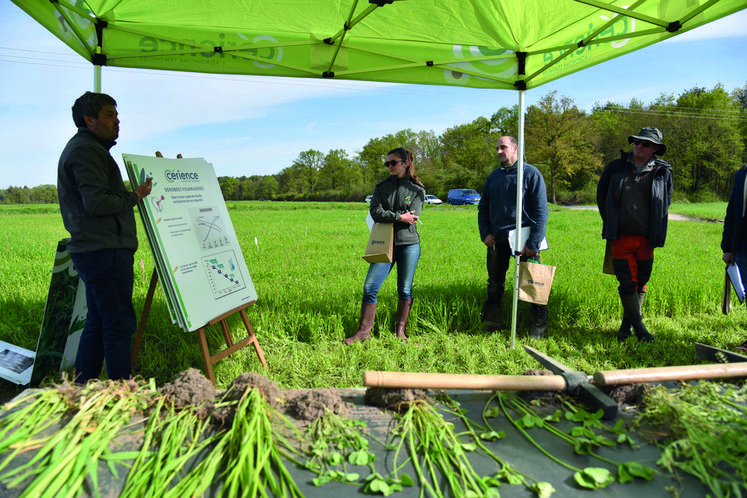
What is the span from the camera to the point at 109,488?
1.39 metres

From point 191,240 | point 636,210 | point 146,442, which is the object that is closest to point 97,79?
point 191,240

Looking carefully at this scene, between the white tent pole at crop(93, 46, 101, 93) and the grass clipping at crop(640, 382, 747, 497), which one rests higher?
the white tent pole at crop(93, 46, 101, 93)

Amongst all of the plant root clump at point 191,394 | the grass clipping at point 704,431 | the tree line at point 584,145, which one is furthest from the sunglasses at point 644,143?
the tree line at point 584,145

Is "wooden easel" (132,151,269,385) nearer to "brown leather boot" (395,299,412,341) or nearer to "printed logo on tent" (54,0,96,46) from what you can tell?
"printed logo on tent" (54,0,96,46)

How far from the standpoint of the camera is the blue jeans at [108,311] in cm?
293

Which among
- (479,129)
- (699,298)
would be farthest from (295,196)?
(699,298)

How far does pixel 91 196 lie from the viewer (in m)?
2.76

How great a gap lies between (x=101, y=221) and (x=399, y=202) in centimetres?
263

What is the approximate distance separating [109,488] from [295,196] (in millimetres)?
77400

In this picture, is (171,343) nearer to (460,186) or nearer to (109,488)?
(109,488)

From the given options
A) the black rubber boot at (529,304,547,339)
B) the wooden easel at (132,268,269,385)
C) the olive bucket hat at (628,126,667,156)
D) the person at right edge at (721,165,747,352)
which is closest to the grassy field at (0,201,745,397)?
the black rubber boot at (529,304,547,339)

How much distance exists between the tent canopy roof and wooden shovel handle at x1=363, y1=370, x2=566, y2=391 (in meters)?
2.78

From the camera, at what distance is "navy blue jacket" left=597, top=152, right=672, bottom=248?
163 inches

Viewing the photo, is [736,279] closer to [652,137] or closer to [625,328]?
[625,328]
